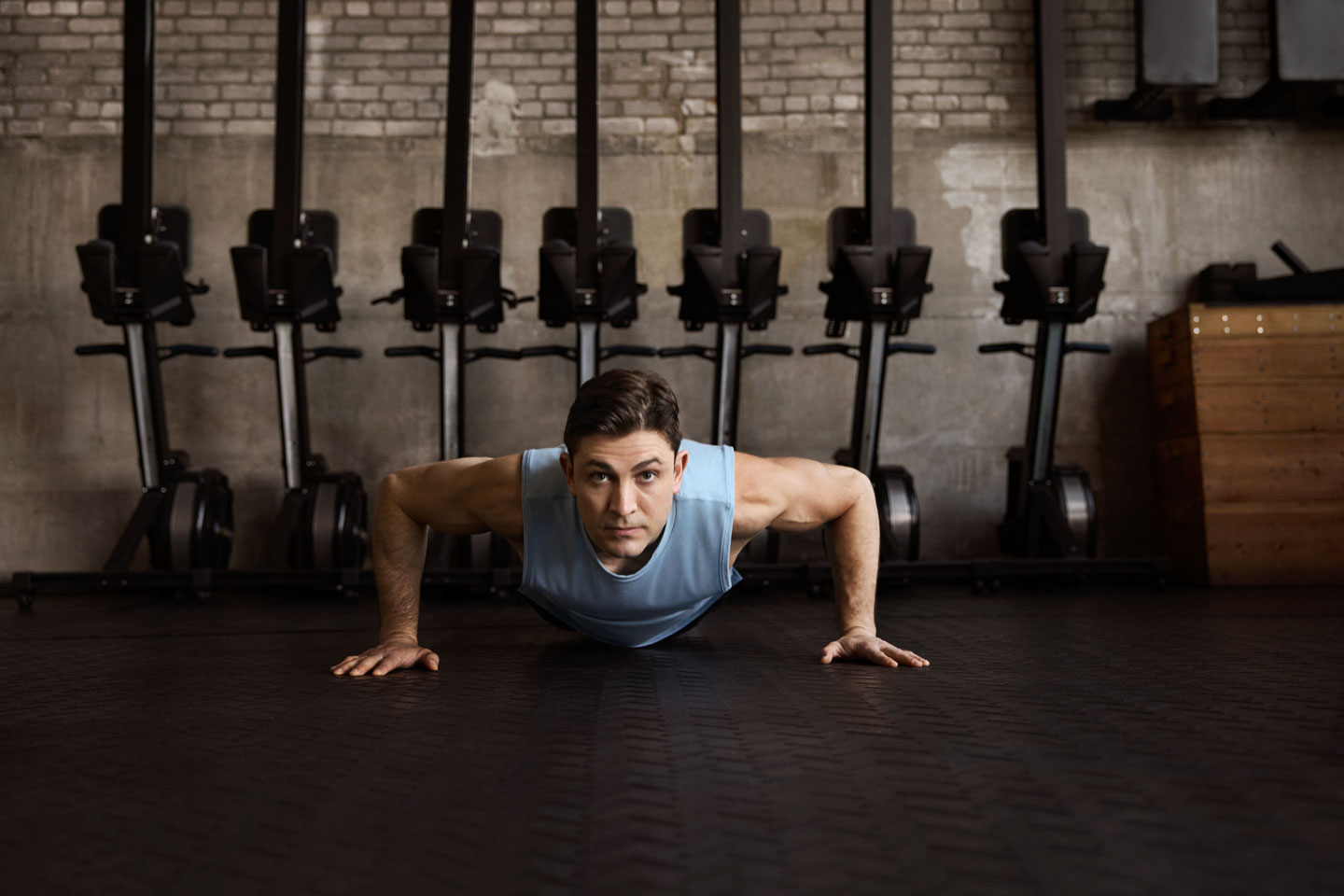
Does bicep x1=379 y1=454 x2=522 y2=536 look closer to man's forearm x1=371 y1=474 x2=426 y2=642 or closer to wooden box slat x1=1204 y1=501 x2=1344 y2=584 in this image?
man's forearm x1=371 y1=474 x2=426 y2=642

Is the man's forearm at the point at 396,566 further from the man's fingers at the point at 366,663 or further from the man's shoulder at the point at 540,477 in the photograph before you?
the man's shoulder at the point at 540,477

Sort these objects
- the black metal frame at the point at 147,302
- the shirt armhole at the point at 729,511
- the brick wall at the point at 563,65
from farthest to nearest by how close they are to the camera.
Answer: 1. the brick wall at the point at 563,65
2. the black metal frame at the point at 147,302
3. the shirt armhole at the point at 729,511

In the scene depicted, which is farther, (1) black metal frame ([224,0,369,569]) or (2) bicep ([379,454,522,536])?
(1) black metal frame ([224,0,369,569])

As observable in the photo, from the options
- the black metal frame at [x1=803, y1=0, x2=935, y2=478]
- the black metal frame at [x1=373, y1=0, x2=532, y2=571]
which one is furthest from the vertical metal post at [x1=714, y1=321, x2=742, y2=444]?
the black metal frame at [x1=373, y1=0, x2=532, y2=571]

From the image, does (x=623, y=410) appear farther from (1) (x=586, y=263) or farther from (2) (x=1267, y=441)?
(2) (x=1267, y=441)

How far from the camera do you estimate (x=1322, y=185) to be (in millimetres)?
4906

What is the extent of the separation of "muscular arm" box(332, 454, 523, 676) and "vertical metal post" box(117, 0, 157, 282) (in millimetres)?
2387

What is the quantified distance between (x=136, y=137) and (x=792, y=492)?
3.28 meters

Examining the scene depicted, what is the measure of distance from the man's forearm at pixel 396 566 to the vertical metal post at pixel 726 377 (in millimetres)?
1998

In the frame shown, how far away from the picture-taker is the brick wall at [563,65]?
4918 mm

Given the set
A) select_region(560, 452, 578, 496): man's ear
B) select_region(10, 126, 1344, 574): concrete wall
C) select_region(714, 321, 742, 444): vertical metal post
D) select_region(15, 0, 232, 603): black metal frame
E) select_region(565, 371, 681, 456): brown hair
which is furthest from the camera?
select_region(10, 126, 1344, 574): concrete wall

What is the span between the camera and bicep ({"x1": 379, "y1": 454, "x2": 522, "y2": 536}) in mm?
1997

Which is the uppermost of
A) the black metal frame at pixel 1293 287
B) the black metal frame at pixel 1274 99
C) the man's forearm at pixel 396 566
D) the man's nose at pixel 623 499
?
the black metal frame at pixel 1274 99

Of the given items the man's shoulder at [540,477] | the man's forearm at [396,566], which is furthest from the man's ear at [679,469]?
the man's forearm at [396,566]
